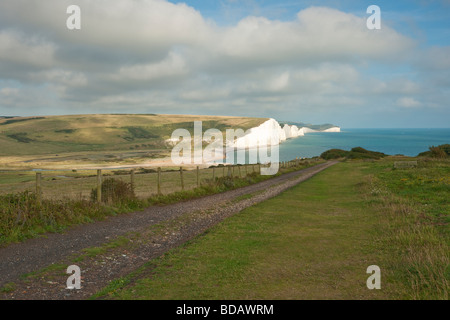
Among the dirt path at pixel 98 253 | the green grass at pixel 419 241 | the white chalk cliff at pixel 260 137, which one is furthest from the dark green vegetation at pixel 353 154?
the dirt path at pixel 98 253

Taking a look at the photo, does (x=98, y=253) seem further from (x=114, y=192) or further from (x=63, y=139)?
(x=63, y=139)

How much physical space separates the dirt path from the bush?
137 centimetres

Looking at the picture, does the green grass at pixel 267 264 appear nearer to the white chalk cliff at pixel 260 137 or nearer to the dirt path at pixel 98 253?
the dirt path at pixel 98 253

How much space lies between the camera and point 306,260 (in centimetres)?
768

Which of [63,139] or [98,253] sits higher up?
[63,139]

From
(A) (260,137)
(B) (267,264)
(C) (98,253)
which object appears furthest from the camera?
(A) (260,137)

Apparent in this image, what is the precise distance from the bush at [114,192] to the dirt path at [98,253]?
1372 millimetres

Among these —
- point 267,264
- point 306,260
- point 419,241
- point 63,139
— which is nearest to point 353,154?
point 419,241

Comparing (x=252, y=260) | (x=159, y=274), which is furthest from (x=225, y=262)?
Answer: (x=159, y=274)

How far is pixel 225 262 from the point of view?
7570 mm

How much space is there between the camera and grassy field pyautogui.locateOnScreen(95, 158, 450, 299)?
5.84 m

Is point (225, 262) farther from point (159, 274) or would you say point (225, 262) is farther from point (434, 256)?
point (434, 256)

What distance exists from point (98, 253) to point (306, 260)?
5.44m
